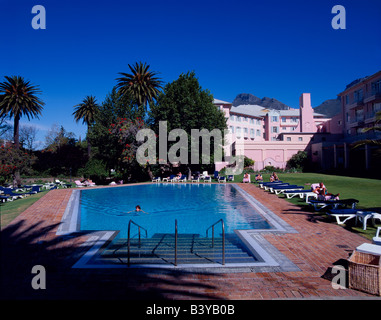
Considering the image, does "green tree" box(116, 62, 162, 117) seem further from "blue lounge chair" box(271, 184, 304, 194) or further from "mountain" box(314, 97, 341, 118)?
"mountain" box(314, 97, 341, 118)

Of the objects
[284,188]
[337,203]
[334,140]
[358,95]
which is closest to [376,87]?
[358,95]

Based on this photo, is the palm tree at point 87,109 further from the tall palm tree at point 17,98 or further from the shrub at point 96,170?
the tall palm tree at point 17,98

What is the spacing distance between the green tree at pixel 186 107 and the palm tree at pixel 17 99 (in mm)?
12395

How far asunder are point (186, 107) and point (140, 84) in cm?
1046

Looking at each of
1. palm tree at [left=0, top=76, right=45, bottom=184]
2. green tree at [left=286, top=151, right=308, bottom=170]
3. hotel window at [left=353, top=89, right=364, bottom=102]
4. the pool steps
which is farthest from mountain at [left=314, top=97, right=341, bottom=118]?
the pool steps

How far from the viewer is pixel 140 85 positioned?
3506 centimetres

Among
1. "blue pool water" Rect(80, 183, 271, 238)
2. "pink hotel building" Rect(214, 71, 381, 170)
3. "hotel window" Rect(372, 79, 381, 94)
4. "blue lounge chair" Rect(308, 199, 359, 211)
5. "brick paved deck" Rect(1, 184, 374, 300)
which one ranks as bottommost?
"blue pool water" Rect(80, 183, 271, 238)

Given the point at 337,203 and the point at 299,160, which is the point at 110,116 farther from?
the point at 337,203

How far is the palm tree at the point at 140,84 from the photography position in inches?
1378

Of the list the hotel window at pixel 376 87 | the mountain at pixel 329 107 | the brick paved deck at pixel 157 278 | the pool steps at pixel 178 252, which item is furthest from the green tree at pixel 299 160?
the mountain at pixel 329 107

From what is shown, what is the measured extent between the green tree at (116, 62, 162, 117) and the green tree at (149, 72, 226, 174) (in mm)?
6265

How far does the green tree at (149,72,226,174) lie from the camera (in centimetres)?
2819
